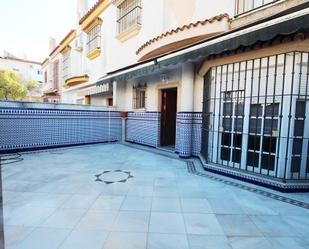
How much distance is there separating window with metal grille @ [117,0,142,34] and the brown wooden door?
12.4 feet

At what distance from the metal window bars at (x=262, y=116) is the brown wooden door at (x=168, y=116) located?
131 inches

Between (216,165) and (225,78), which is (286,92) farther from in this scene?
(216,165)

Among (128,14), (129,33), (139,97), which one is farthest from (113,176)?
(128,14)

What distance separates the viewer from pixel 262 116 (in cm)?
496

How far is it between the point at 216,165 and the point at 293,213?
7.92 ft

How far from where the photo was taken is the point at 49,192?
414cm

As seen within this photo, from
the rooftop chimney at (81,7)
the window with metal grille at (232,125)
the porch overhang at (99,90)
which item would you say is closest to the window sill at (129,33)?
the porch overhang at (99,90)

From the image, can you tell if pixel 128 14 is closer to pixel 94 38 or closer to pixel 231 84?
pixel 94 38

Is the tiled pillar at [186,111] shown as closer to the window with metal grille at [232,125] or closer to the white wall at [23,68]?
the window with metal grille at [232,125]

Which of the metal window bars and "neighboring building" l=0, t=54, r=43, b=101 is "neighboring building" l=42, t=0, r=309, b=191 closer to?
the metal window bars

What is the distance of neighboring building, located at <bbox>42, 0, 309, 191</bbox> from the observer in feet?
14.5

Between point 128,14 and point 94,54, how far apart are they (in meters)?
4.28

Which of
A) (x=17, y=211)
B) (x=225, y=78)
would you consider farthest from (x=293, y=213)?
(x=17, y=211)

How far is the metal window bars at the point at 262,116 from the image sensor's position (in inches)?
177
